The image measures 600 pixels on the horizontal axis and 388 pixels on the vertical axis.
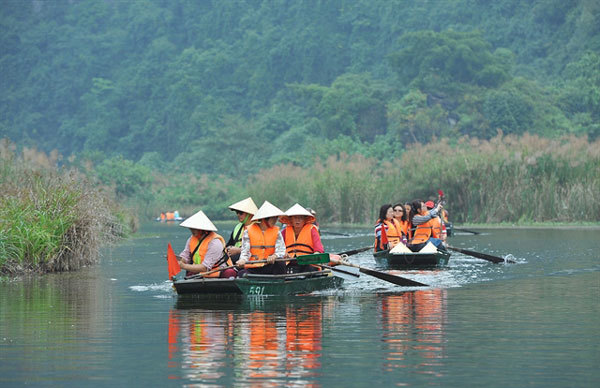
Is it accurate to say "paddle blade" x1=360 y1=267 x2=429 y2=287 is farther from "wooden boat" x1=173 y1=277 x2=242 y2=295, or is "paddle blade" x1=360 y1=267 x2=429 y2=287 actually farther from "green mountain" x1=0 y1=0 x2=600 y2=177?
"green mountain" x1=0 y1=0 x2=600 y2=177

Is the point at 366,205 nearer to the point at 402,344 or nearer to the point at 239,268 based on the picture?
the point at 239,268

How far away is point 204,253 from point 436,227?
777 centimetres

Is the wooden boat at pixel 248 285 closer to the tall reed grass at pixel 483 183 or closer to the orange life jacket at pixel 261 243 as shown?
the orange life jacket at pixel 261 243

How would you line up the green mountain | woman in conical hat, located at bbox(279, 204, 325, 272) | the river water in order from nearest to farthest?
1. the river water
2. woman in conical hat, located at bbox(279, 204, 325, 272)
3. the green mountain

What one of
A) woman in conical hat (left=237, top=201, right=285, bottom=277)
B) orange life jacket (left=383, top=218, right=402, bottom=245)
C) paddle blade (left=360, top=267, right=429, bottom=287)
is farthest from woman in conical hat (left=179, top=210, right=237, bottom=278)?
orange life jacket (left=383, top=218, right=402, bottom=245)

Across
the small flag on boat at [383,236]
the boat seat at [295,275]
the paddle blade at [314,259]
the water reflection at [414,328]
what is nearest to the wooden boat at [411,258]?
the small flag on boat at [383,236]

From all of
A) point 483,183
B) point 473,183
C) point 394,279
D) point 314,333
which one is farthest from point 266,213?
point 473,183

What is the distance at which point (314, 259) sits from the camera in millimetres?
15445

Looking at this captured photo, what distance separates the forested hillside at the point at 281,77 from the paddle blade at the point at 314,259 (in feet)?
145

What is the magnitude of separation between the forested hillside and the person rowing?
3696 cm

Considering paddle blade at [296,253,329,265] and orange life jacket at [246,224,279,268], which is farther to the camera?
orange life jacket at [246,224,279,268]

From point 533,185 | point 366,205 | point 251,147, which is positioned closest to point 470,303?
point 533,185

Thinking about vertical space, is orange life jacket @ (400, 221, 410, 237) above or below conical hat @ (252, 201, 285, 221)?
below

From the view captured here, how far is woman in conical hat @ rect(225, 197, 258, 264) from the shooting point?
51.9 feet
